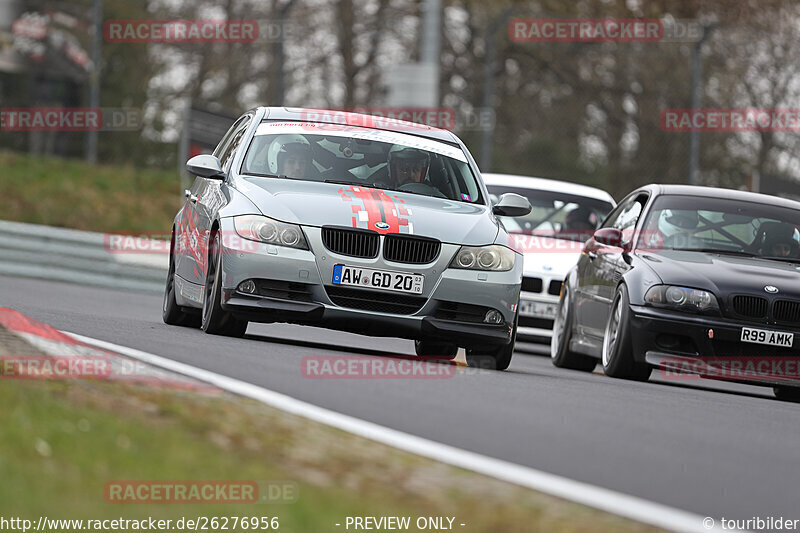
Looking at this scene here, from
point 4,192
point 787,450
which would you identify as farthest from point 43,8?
point 787,450

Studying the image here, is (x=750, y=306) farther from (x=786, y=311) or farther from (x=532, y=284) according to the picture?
(x=532, y=284)

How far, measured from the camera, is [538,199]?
17.2 meters

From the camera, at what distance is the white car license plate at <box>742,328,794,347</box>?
458 inches

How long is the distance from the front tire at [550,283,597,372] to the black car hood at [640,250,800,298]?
1602 mm

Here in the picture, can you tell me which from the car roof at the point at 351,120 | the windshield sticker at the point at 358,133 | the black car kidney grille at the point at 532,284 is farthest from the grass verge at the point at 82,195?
the windshield sticker at the point at 358,133

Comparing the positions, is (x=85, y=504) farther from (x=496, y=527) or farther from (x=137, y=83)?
(x=137, y=83)

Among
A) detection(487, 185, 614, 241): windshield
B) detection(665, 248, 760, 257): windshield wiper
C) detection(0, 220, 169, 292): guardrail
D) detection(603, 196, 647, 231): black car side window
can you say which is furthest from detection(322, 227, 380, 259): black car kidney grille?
detection(0, 220, 169, 292): guardrail

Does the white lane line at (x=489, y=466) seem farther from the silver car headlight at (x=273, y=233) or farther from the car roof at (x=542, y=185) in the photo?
the car roof at (x=542, y=185)

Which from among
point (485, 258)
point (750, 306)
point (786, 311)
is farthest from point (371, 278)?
point (786, 311)

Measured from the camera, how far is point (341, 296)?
34.8 feet

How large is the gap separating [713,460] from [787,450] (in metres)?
0.90

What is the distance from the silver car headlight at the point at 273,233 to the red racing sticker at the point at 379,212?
0.36 metres

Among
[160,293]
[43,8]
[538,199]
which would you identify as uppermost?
[43,8]

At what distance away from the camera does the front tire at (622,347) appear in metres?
11.9
